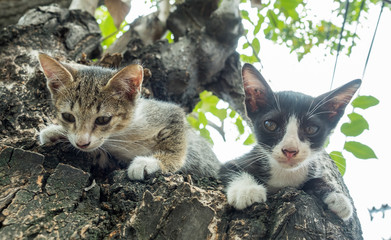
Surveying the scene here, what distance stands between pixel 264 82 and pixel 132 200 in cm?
144

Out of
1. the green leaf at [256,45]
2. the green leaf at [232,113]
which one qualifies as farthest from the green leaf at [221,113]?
the green leaf at [256,45]

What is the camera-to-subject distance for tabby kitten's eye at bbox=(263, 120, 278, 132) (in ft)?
8.51

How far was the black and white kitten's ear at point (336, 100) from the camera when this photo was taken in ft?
8.43

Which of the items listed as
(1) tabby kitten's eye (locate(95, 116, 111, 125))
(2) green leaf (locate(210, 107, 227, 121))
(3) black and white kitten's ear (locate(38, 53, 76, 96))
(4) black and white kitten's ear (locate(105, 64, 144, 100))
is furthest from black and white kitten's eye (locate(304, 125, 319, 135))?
(3) black and white kitten's ear (locate(38, 53, 76, 96))

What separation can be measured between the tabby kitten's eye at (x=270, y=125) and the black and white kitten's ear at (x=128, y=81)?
1049 mm

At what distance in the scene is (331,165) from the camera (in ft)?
9.72

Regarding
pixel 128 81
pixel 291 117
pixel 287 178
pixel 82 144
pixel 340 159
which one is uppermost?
pixel 128 81

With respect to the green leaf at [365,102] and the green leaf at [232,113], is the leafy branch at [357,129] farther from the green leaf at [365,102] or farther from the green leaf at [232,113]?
the green leaf at [232,113]

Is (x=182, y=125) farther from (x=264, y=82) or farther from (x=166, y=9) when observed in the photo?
(x=166, y=9)

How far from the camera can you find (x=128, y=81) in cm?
278

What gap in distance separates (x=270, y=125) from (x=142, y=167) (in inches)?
39.8

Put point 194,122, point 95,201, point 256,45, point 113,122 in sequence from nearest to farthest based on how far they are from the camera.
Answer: point 95,201
point 113,122
point 256,45
point 194,122

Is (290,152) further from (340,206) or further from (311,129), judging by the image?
(340,206)

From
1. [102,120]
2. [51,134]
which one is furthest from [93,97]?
[51,134]
